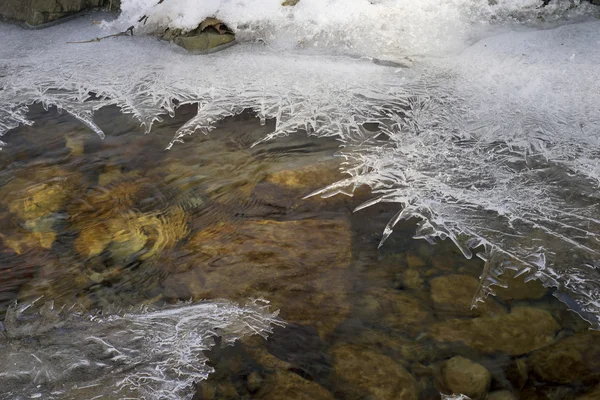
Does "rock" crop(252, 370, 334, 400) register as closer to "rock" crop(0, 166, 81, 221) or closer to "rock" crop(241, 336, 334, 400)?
"rock" crop(241, 336, 334, 400)

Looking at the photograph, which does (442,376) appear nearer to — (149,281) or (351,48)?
(149,281)

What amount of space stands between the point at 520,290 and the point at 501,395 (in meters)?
0.47

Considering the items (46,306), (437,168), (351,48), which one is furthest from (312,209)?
(351,48)

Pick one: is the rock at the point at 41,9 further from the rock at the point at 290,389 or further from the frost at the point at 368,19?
the rock at the point at 290,389

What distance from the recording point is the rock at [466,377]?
1842 millimetres

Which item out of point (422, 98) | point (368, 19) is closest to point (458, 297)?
point (422, 98)

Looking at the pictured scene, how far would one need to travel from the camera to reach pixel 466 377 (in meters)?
1.87

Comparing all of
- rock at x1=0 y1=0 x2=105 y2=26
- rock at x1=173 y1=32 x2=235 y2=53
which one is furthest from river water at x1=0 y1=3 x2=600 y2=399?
rock at x1=0 y1=0 x2=105 y2=26

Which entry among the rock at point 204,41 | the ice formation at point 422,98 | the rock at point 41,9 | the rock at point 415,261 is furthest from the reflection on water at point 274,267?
the rock at point 41,9

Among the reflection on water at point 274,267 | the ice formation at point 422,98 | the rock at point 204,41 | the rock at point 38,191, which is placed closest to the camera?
the reflection on water at point 274,267

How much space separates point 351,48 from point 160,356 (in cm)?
253

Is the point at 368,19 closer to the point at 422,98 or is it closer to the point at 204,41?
the point at 422,98

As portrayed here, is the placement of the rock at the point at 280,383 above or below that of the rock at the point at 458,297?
below

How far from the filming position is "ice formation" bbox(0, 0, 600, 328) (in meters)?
2.41
